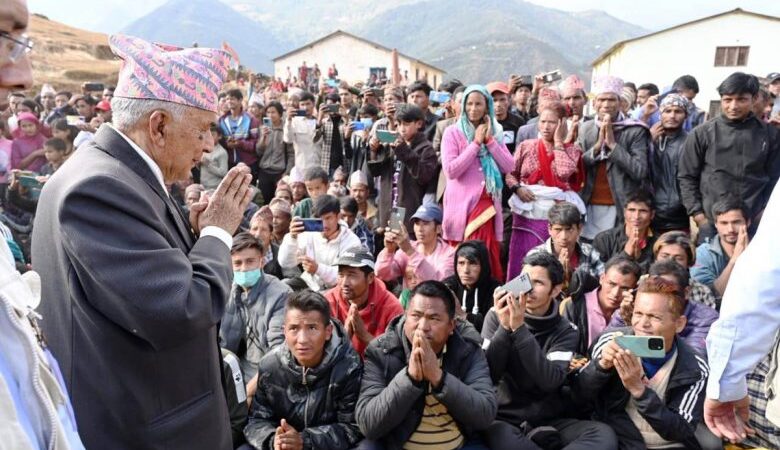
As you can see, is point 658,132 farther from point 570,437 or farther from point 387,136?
point 570,437

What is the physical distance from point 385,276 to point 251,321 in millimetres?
1275

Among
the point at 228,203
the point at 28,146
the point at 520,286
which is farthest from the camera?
the point at 28,146

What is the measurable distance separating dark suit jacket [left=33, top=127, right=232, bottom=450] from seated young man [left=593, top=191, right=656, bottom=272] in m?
3.53

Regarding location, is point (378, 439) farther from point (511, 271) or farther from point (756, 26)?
point (756, 26)

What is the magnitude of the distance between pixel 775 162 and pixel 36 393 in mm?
5513

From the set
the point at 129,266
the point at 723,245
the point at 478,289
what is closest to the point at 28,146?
the point at 478,289

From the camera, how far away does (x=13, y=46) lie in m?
1.14

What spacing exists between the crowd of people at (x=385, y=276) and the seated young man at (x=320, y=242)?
2cm

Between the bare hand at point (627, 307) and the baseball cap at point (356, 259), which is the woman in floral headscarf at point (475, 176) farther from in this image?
the bare hand at point (627, 307)

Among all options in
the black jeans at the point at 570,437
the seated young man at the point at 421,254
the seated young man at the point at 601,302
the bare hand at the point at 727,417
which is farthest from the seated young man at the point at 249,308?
the bare hand at the point at 727,417

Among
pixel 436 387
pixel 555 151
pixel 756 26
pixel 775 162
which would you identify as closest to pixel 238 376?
pixel 436 387

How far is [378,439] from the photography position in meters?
3.27

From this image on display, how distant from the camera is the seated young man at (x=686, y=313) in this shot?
3504mm

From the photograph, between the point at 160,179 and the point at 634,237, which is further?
the point at 634,237
